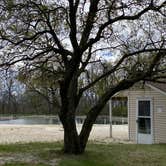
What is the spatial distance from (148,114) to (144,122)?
0.54 meters

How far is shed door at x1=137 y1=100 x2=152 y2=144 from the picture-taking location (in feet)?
70.8

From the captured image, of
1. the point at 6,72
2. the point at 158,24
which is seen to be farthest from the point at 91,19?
the point at 6,72

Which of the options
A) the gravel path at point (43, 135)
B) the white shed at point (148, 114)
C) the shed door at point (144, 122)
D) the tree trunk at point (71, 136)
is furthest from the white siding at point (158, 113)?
the tree trunk at point (71, 136)

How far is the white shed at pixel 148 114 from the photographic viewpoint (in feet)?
69.3

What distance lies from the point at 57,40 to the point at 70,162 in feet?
11.4

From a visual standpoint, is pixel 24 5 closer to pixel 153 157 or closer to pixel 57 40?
pixel 57 40

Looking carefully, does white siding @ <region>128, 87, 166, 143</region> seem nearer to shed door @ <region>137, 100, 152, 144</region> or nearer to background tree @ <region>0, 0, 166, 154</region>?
shed door @ <region>137, 100, 152, 144</region>

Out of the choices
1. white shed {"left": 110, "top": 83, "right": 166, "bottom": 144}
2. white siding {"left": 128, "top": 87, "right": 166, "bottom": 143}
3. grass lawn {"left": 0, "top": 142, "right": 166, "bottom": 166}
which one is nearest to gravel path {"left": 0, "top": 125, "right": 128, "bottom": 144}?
white shed {"left": 110, "top": 83, "right": 166, "bottom": 144}

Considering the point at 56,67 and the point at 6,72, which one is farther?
the point at 56,67

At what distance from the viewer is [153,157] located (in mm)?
13266

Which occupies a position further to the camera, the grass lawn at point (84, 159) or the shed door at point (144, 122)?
the shed door at point (144, 122)

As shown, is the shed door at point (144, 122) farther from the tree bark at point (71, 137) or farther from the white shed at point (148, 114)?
the tree bark at point (71, 137)

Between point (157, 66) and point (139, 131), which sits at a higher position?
point (157, 66)

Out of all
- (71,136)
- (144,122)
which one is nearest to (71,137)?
(71,136)
